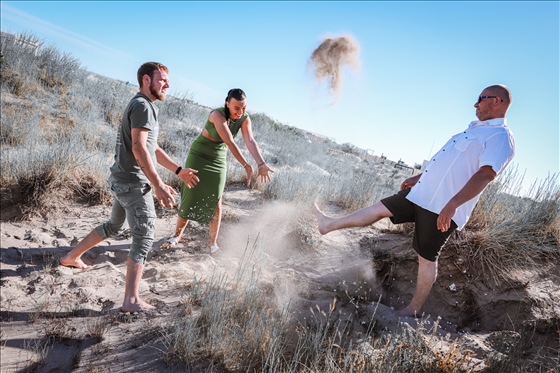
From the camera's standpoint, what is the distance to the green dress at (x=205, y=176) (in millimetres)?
3922

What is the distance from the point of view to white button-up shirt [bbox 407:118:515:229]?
2920mm

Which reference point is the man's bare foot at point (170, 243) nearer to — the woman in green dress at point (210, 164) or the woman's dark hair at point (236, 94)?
the woman in green dress at point (210, 164)

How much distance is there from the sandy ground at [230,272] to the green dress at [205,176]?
2.01 feet

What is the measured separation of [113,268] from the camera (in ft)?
11.6

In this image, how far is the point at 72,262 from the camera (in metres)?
3.33

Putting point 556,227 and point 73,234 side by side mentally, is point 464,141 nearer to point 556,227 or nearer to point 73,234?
point 556,227

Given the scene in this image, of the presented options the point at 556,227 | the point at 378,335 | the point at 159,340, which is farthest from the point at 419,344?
→ the point at 556,227

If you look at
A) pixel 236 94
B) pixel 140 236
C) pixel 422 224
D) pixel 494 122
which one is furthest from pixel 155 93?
pixel 494 122

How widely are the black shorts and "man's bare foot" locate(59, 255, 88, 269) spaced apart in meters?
3.07

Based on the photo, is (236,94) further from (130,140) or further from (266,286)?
(266,286)

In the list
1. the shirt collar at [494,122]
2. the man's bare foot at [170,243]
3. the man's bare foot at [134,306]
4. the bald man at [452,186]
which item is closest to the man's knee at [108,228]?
the man's bare foot at [134,306]

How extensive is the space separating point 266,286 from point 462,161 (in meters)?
2.19

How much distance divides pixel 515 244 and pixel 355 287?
2072 millimetres

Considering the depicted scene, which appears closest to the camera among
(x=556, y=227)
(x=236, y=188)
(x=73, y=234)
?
(x=73, y=234)
